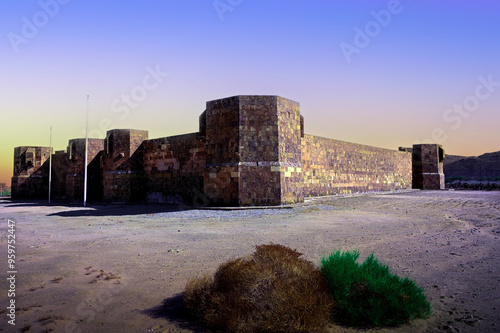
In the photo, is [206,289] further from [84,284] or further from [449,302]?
[449,302]

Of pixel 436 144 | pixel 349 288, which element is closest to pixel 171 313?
pixel 349 288

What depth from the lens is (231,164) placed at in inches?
509

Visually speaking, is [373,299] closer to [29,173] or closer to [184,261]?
[184,261]

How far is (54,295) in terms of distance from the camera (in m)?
3.50

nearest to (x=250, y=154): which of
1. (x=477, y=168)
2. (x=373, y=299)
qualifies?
(x=373, y=299)

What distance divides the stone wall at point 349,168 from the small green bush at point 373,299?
14.1 meters

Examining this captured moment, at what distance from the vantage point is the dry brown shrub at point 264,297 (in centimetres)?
249

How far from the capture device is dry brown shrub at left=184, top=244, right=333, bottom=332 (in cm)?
249

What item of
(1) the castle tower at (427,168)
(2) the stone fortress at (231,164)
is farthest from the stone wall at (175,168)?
(1) the castle tower at (427,168)

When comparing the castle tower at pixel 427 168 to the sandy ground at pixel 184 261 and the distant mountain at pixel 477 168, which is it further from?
the distant mountain at pixel 477 168

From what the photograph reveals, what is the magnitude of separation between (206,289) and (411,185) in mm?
30331

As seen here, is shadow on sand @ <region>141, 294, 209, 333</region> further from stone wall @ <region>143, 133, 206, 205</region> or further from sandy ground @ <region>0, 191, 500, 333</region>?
stone wall @ <region>143, 133, 206, 205</region>

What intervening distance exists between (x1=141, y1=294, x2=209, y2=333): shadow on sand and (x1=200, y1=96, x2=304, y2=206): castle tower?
30.9ft

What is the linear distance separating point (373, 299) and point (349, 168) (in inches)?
761
